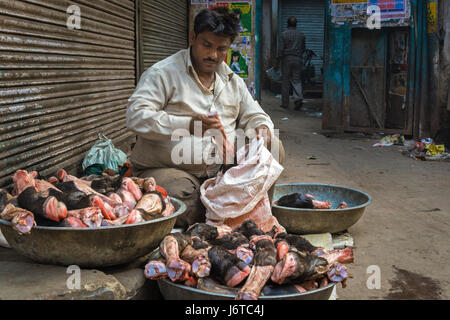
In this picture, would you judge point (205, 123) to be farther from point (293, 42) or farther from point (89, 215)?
point (293, 42)

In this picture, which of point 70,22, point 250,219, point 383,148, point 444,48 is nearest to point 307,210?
point 250,219

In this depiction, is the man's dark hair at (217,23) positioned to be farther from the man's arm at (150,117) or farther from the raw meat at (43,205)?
the raw meat at (43,205)

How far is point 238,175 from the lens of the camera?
3.24 metres

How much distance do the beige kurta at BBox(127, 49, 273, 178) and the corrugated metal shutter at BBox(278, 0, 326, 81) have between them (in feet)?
45.2

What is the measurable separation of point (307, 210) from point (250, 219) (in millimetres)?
644

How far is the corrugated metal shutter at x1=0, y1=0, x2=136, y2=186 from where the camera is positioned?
3105mm

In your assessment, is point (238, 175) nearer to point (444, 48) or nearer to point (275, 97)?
point (444, 48)

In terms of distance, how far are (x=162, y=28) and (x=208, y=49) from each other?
375 centimetres

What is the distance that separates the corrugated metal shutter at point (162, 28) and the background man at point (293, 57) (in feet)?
16.9

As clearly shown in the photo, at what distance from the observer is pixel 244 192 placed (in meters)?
3.18

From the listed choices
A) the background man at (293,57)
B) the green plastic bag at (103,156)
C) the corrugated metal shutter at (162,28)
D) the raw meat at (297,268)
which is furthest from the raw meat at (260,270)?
the background man at (293,57)

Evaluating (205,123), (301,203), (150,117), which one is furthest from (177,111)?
(301,203)

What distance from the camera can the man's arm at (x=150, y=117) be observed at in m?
3.12

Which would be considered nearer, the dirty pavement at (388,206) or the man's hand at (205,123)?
the man's hand at (205,123)
